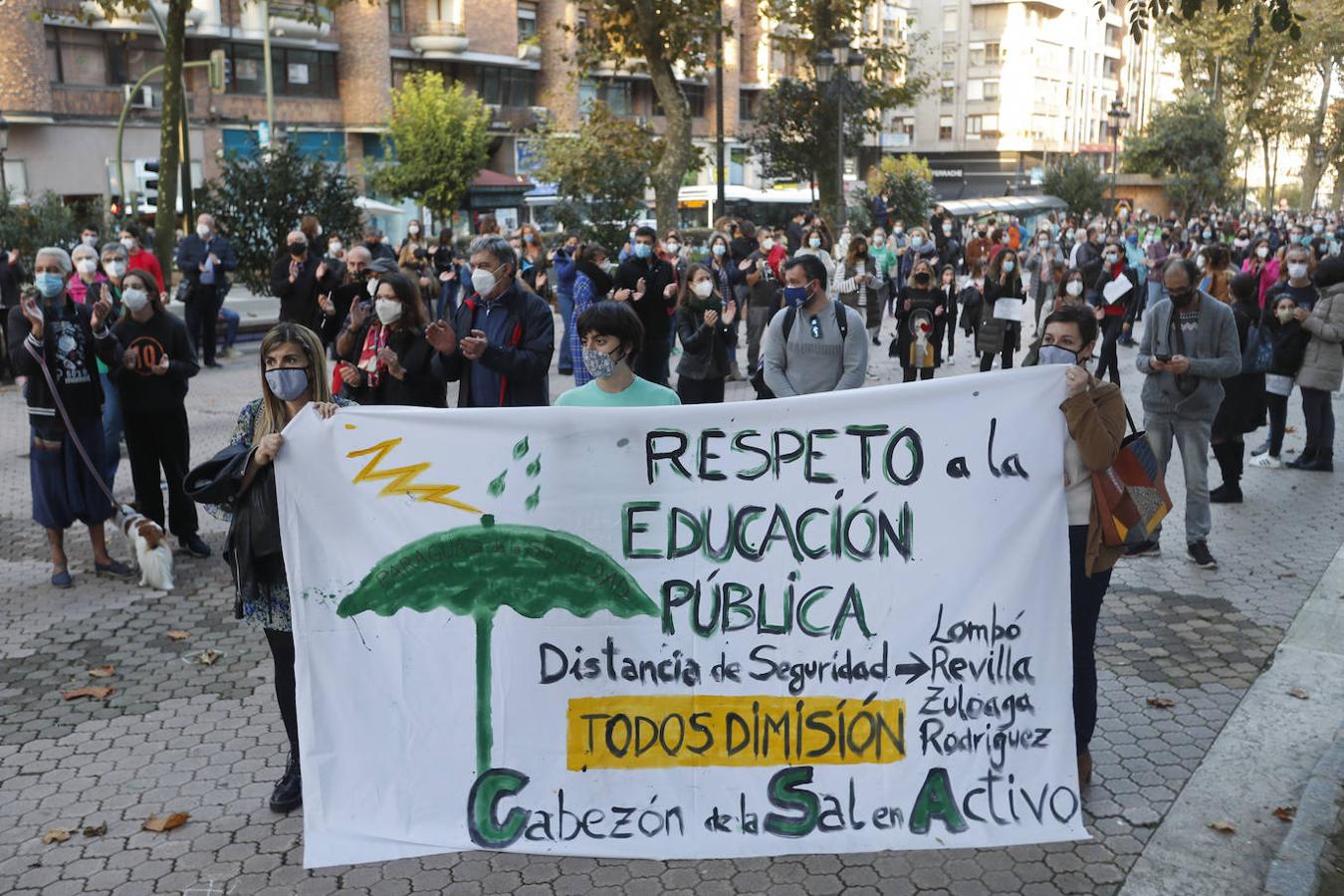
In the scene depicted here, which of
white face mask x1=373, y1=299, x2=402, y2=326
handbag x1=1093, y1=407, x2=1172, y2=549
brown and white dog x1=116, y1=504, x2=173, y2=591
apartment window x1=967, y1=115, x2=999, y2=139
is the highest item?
apartment window x1=967, y1=115, x2=999, y2=139

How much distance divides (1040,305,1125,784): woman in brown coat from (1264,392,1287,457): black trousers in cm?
676

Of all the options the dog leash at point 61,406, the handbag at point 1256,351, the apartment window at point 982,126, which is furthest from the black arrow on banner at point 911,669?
the apartment window at point 982,126

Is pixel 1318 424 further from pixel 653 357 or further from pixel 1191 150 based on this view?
pixel 1191 150

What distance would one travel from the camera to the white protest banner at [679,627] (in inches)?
159

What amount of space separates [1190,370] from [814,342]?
214 centimetres

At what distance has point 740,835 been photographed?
4.01 meters

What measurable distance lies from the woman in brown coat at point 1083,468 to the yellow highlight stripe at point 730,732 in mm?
805

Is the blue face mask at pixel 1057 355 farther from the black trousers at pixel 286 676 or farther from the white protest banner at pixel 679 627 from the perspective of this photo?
the black trousers at pixel 286 676

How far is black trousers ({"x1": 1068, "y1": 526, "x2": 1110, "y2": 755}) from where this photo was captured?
14.5 feet

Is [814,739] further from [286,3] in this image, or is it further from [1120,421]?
[286,3]

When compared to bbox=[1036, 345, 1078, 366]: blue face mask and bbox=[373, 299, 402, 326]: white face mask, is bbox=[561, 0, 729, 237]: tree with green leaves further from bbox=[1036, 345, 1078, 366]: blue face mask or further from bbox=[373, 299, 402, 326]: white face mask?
bbox=[1036, 345, 1078, 366]: blue face mask

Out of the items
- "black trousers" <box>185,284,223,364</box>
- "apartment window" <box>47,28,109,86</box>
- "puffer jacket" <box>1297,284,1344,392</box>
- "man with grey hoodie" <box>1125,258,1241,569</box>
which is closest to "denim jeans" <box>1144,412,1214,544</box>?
"man with grey hoodie" <box>1125,258,1241,569</box>

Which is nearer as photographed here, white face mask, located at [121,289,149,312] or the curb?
the curb

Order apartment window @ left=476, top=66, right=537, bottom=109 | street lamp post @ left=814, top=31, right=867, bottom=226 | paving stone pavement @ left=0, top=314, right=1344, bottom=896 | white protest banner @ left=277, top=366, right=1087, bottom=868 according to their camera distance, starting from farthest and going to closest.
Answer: apartment window @ left=476, top=66, right=537, bottom=109, street lamp post @ left=814, top=31, right=867, bottom=226, paving stone pavement @ left=0, top=314, right=1344, bottom=896, white protest banner @ left=277, top=366, right=1087, bottom=868
